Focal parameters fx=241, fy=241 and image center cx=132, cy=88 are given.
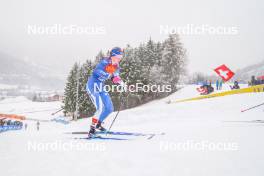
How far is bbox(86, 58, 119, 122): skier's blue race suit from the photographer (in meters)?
6.17

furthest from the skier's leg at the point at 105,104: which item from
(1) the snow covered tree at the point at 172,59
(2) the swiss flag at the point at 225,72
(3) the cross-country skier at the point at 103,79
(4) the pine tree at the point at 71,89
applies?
(4) the pine tree at the point at 71,89

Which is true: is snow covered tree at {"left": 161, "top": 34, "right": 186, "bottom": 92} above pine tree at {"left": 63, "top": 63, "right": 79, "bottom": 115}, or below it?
above

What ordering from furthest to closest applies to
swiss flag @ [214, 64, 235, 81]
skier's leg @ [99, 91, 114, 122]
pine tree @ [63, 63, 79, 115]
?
1. pine tree @ [63, 63, 79, 115]
2. swiss flag @ [214, 64, 235, 81]
3. skier's leg @ [99, 91, 114, 122]

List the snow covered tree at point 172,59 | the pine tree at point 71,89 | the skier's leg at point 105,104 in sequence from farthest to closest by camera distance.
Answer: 1. the pine tree at point 71,89
2. the snow covered tree at point 172,59
3. the skier's leg at point 105,104

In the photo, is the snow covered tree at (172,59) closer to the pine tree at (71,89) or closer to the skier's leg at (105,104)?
the pine tree at (71,89)

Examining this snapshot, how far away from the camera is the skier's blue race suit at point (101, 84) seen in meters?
6.17

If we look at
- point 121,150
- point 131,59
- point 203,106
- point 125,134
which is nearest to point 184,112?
point 203,106

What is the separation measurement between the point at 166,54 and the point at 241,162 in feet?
145

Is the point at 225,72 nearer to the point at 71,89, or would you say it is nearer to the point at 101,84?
the point at 101,84

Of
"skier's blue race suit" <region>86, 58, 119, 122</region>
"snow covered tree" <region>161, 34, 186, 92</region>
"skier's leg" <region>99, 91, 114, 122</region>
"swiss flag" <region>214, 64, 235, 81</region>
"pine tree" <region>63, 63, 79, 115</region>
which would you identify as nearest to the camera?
"skier's blue race suit" <region>86, 58, 119, 122</region>

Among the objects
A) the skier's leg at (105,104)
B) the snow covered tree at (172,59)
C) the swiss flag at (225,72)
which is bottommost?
the skier's leg at (105,104)

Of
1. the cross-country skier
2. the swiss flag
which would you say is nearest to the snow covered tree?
the swiss flag

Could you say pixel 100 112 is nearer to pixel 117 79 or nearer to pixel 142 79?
pixel 117 79

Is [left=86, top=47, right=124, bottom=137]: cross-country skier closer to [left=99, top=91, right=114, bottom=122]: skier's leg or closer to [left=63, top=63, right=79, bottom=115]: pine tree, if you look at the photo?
[left=99, top=91, right=114, bottom=122]: skier's leg
